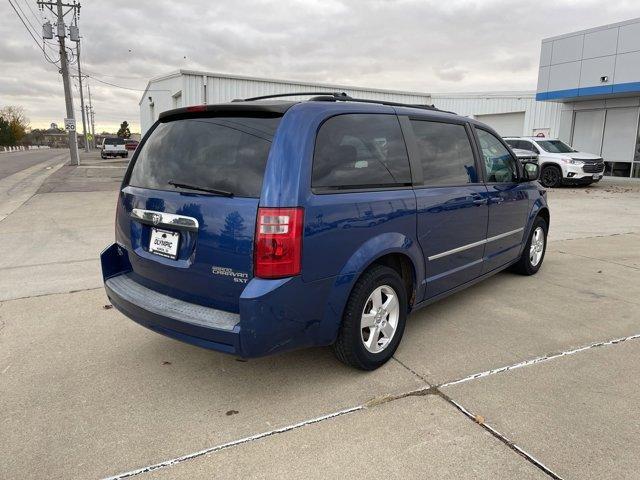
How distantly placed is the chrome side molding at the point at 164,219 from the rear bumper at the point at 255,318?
47cm

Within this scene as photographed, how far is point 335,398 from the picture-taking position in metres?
3.04

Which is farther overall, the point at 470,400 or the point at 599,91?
the point at 599,91

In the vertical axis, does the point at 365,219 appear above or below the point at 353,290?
above

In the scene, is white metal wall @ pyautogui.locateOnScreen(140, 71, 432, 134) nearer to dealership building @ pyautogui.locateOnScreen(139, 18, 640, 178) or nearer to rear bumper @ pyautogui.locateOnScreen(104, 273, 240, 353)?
dealership building @ pyautogui.locateOnScreen(139, 18, 640, 178)

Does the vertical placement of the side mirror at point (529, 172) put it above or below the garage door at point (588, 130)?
below

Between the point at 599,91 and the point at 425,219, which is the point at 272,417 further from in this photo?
the point at 599,91

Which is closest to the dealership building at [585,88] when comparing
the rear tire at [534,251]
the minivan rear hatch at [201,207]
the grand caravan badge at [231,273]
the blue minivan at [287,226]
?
the rear tire at [534,251]

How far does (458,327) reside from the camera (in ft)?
13.8

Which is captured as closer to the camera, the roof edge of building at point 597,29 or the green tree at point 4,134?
the roof edge of building at point 597,29

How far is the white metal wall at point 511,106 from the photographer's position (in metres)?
26.3

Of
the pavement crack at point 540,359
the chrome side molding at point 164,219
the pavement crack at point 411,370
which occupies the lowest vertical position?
the pavement crack at point 411,370

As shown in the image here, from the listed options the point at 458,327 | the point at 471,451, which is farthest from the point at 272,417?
the point at 458,327

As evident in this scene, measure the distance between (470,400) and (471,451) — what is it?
51 centimetres

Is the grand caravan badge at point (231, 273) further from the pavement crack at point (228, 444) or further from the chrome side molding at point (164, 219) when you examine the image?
the pavement crack at point (228, 444)
